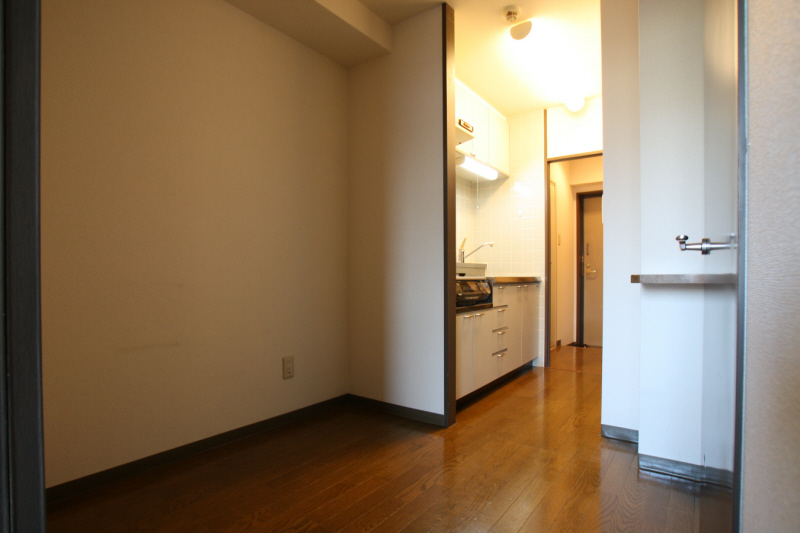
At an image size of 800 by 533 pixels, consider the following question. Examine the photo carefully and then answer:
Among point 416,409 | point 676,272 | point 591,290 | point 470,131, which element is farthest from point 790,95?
point 591,290

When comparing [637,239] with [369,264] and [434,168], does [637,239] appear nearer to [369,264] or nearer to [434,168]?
[434,168]

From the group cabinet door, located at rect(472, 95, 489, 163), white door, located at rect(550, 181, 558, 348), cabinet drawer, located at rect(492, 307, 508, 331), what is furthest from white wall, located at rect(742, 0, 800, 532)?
white door, located at rect(550, 181, 558, 348)

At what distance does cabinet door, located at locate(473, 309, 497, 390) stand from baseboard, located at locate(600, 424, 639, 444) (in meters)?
0.90

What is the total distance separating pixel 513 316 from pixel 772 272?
Answer: 11.0 feet

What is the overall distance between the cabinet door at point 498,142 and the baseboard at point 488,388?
2064 mm

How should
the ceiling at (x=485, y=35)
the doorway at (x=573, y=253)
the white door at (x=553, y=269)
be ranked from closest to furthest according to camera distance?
the ceiling at (x=485, y=35) → the white door at (x=553, y=269) → the doorway at (x=573, y=253)

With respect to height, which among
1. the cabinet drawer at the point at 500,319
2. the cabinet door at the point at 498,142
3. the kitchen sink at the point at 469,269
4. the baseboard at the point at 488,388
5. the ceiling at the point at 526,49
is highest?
the ceiling at the point at 526,49

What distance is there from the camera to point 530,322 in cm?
407

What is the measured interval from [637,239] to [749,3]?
202 cm

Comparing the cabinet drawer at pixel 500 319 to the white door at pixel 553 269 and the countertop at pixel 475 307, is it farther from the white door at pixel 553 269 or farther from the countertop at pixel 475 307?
the white door at pixel 553 269

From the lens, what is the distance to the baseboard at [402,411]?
254cm

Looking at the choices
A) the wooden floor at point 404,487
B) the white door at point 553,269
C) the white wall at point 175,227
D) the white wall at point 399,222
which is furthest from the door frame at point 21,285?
the white door at point 553,269

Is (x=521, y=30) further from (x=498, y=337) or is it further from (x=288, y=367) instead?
(x=288, y=367)

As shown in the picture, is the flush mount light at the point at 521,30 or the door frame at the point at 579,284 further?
the door frame at the point at 579,284
